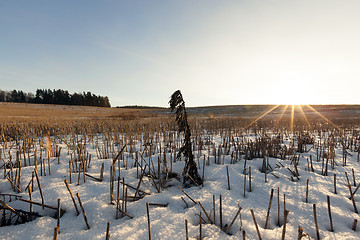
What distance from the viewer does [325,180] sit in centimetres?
289

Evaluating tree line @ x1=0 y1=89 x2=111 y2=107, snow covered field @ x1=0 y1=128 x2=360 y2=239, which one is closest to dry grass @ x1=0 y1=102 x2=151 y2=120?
snow covered field @ x1=0 y1=128 x2=360 y2=239

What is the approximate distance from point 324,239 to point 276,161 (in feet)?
7.62

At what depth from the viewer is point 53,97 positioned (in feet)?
233

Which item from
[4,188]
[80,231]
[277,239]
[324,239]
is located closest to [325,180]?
[324,239]

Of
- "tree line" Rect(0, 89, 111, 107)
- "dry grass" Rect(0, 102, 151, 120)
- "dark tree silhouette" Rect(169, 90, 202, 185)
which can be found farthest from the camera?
"tree line" Rect(0, 89, 111, 107)

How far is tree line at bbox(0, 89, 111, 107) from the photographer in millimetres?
70756

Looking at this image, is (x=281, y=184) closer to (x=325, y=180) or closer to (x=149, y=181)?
(x=325, y=180)

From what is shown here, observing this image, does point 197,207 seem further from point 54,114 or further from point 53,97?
point 53,97

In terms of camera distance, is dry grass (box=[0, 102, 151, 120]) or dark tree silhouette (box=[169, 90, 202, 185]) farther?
dry grass (box=[0, 102, 151, 120])

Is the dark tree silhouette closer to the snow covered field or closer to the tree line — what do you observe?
the snow covered field

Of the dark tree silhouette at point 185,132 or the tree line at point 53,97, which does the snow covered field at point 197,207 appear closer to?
the dark tree silhouette at point 185,132

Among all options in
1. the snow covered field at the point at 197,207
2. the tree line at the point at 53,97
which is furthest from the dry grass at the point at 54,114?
the tree line at the point at 53,97

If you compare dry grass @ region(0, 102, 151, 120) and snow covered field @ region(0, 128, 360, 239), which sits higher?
dry grass @ region(0, 102, 151, 120)

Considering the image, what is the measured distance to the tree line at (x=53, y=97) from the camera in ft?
232
